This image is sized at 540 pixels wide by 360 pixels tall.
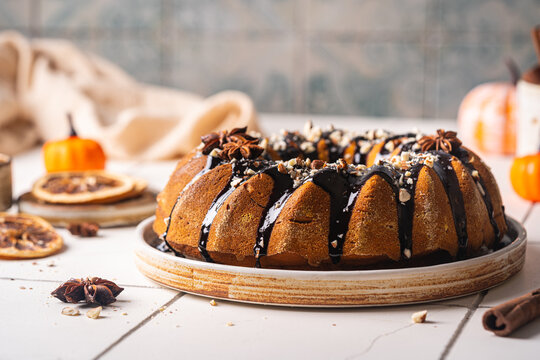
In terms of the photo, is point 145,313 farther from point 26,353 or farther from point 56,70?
point 56,70

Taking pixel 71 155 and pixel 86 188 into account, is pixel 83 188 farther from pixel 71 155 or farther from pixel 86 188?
pixel 71 155

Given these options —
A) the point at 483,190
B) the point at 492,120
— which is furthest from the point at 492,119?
the point at 483,190

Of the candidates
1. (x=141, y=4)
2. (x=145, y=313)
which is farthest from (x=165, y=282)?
(x=141, y=4)

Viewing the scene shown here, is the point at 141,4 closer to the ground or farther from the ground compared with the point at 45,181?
farther from the ground

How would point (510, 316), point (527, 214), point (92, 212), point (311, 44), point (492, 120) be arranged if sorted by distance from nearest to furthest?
1. point (510, 316)
2. point (92, 212)
3. point (527, 214)
4. point (492, 120)
5. point (311, 44)

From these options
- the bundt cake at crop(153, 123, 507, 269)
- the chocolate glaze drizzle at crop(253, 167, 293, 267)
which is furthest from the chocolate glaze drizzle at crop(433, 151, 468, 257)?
the chocolate glaze drizzle at crop(253, 167, 293, 267)
